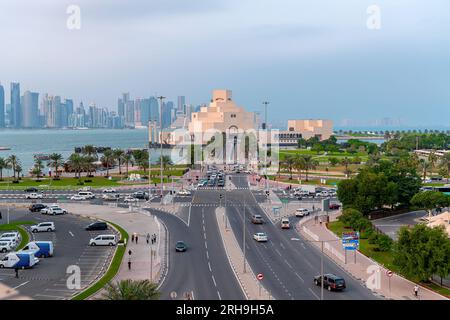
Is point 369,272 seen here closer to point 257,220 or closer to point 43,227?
point 257,220

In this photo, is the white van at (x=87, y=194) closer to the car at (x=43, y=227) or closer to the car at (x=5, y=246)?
the car at (x=43, y=227)

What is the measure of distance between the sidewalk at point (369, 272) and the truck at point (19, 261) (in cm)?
1826

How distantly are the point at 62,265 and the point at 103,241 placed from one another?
583cm

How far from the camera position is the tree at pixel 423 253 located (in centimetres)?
2797

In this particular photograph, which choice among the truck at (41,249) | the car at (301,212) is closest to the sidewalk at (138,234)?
the truck at (41,249)

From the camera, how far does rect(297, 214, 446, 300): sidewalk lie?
27047 mm

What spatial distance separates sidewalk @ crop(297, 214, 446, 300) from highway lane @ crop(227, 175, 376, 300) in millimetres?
620

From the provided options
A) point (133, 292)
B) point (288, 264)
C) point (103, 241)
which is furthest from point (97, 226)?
point (133, 292)

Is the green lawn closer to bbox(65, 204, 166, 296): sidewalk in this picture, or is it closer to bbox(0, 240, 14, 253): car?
bbox(0, 240, 14, 253): car

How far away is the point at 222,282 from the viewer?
93.7 ft

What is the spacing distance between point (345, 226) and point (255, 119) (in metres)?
130
